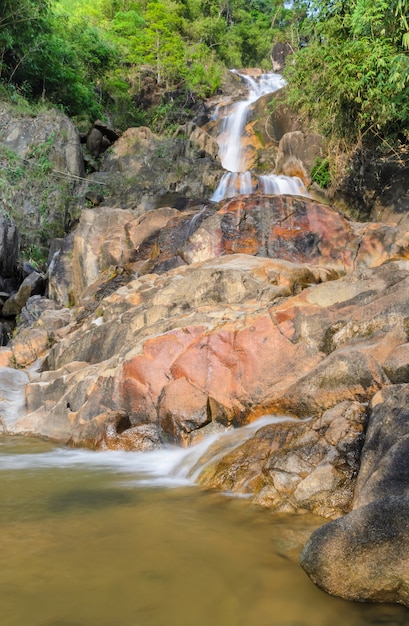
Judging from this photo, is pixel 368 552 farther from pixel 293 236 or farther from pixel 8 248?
pixel 8 248

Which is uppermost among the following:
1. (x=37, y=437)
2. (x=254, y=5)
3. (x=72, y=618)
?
(x=254, y=5)

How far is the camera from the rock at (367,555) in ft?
7.58

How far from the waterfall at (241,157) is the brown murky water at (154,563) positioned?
46.7 feet

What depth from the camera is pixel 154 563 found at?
278cm

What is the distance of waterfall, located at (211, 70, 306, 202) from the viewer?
1720cm

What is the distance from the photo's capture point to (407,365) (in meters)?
4.08

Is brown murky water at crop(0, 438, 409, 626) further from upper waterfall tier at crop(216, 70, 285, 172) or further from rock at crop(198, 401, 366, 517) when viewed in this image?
upper waterfall tier at crop(216, 70, 285, 172)

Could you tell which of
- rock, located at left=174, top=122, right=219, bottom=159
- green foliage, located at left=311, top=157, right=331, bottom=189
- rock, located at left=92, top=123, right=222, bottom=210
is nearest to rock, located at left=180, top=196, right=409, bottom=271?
green foliage, located at left=311, top=157, right=331, bottom=189

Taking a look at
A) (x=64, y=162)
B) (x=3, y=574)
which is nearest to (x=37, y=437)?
(x=3, y=574)

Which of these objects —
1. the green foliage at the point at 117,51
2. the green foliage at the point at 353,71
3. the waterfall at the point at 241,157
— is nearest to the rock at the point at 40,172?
the green foliage at the point at 117,51

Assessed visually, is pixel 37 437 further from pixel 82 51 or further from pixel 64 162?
pixel 82 51

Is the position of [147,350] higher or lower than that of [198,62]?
lower

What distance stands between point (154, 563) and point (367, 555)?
118 centimetres

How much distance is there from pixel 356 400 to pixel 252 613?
2.41 m
